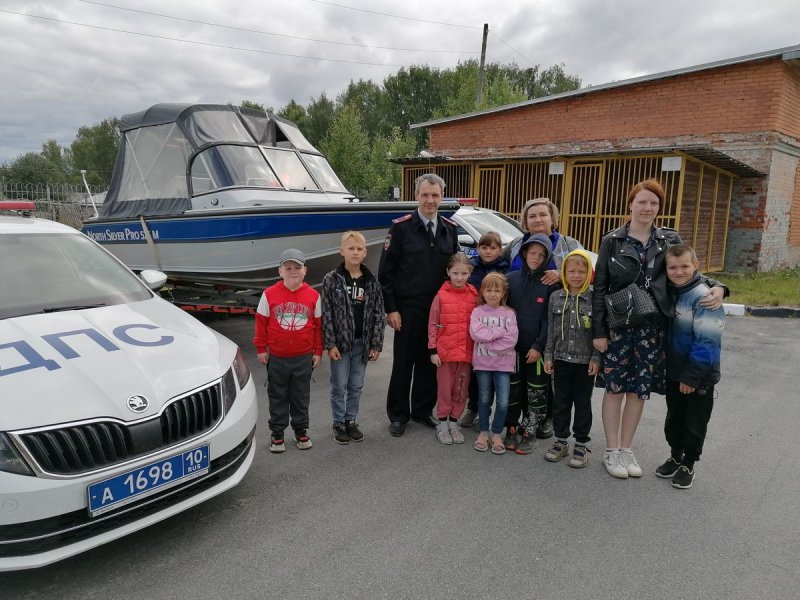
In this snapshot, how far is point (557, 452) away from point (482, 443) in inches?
20.6

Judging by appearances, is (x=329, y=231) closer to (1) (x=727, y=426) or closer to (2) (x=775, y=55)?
(1) (x=727, y=426)

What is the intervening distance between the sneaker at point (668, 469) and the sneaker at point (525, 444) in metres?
0.82

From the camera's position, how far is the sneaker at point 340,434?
12.9 ft

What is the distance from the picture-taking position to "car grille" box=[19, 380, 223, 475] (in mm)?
2133

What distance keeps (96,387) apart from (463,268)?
2.44 m

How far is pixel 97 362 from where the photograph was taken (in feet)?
8.39

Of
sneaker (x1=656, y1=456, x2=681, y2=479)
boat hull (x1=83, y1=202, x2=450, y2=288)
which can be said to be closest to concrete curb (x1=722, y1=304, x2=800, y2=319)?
boat hull (x1=83, y1=202, x2=450, y2=288)

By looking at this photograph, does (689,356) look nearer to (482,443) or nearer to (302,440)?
(482,443)

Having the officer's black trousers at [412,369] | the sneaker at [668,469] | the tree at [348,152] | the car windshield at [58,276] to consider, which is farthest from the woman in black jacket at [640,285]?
the tree at [348,152]

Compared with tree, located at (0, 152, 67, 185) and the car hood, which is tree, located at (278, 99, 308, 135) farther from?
the car hood

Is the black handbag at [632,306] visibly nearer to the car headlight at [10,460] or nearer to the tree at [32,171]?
the car headlight at [10,460]

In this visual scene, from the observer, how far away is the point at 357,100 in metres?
49.1

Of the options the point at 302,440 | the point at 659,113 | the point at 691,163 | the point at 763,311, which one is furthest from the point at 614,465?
the point at 659,113

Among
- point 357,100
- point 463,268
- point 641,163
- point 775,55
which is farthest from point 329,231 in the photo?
point 357,100
